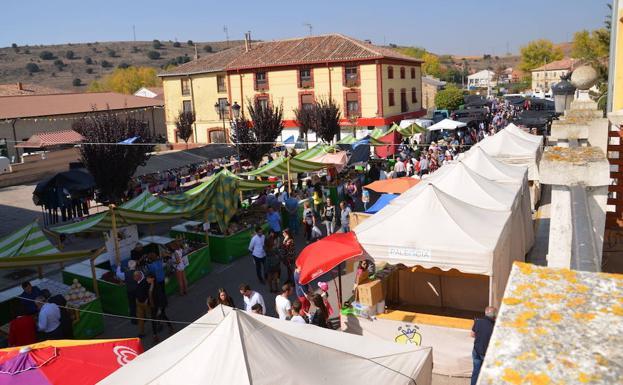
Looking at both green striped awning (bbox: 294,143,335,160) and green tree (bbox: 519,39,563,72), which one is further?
green tree (bbox: 519,39,563,72)

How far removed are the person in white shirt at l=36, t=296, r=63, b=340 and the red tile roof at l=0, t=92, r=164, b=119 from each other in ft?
82.8

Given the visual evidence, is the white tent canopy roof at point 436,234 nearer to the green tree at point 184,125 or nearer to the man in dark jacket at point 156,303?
the man in dark jacket at point 156,303

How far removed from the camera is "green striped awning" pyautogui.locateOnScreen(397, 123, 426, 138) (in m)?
30.9

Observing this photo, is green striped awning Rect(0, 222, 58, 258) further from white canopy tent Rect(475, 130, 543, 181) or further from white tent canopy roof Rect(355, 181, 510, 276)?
white canopy tent Rect(475, 130, 543, 181)

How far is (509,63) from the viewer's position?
622ft

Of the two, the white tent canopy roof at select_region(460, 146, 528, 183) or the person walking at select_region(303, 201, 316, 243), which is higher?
the white tent canopy roof at select_region(460, 146, 528, 183)

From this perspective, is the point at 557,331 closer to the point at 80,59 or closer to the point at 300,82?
the point at 300,82

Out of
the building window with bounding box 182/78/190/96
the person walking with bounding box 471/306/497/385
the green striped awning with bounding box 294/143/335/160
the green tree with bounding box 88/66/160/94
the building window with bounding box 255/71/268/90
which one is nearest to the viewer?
the person walking with bounding box 471/306/497/385

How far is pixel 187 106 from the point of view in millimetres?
44844

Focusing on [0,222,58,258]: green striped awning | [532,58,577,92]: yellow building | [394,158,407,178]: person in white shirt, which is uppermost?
[532,58,577,92]: yellow building

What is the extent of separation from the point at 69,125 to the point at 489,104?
116ft

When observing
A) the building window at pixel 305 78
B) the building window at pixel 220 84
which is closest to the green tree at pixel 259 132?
the building window at pixel 305 78

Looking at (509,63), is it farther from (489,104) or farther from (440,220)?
(440,220)

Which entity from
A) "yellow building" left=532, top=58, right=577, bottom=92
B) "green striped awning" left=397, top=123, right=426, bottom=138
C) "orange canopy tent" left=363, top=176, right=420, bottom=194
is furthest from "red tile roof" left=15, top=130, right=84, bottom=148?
"yellow building" left=532, top=58, right=577, bottom=92
